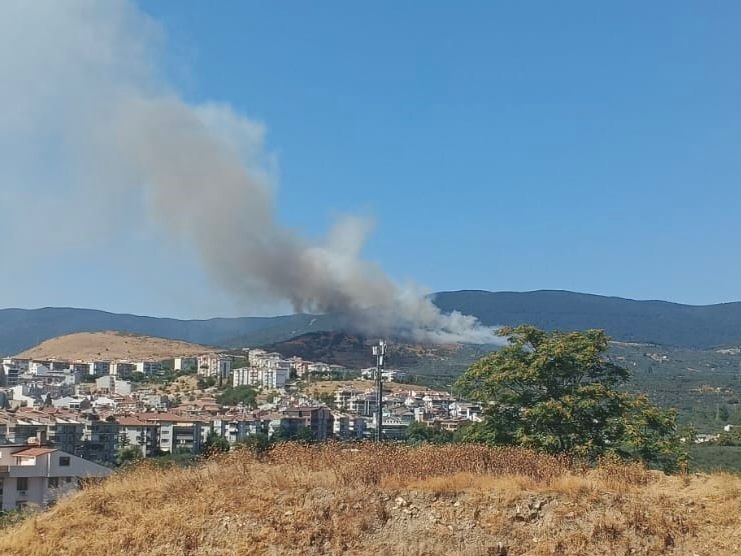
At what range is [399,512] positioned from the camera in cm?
822

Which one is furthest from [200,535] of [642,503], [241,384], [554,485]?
[241,384]

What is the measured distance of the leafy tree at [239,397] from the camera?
358 ft

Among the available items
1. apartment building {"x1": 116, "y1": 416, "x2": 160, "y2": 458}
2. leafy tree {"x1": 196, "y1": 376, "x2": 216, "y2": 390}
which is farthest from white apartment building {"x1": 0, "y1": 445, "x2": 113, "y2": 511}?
leafy tree {"x1": 196, "y1": 376, "x2": 216, "y2": 390}

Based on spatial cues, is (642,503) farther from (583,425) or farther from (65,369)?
(65,369)

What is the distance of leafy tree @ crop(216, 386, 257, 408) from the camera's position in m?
109

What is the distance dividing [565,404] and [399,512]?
7.15 meters

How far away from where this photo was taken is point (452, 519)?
318 inches

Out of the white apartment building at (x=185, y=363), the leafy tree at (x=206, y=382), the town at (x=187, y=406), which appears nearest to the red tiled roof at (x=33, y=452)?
the town at (x=187, y=406)

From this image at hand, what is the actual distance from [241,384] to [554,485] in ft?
414

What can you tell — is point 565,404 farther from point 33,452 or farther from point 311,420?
point 311,420

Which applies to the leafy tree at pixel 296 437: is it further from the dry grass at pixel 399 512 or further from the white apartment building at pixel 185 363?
the white apartment building at pixel 185 363

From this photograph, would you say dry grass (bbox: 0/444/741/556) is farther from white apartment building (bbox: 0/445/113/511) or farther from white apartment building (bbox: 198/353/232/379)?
white apartment building (bbox: 198/353/232/379)

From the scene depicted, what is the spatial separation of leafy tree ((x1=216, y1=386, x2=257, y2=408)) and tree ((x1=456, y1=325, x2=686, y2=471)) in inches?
3587

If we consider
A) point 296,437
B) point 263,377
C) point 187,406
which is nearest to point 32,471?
point 296,437
